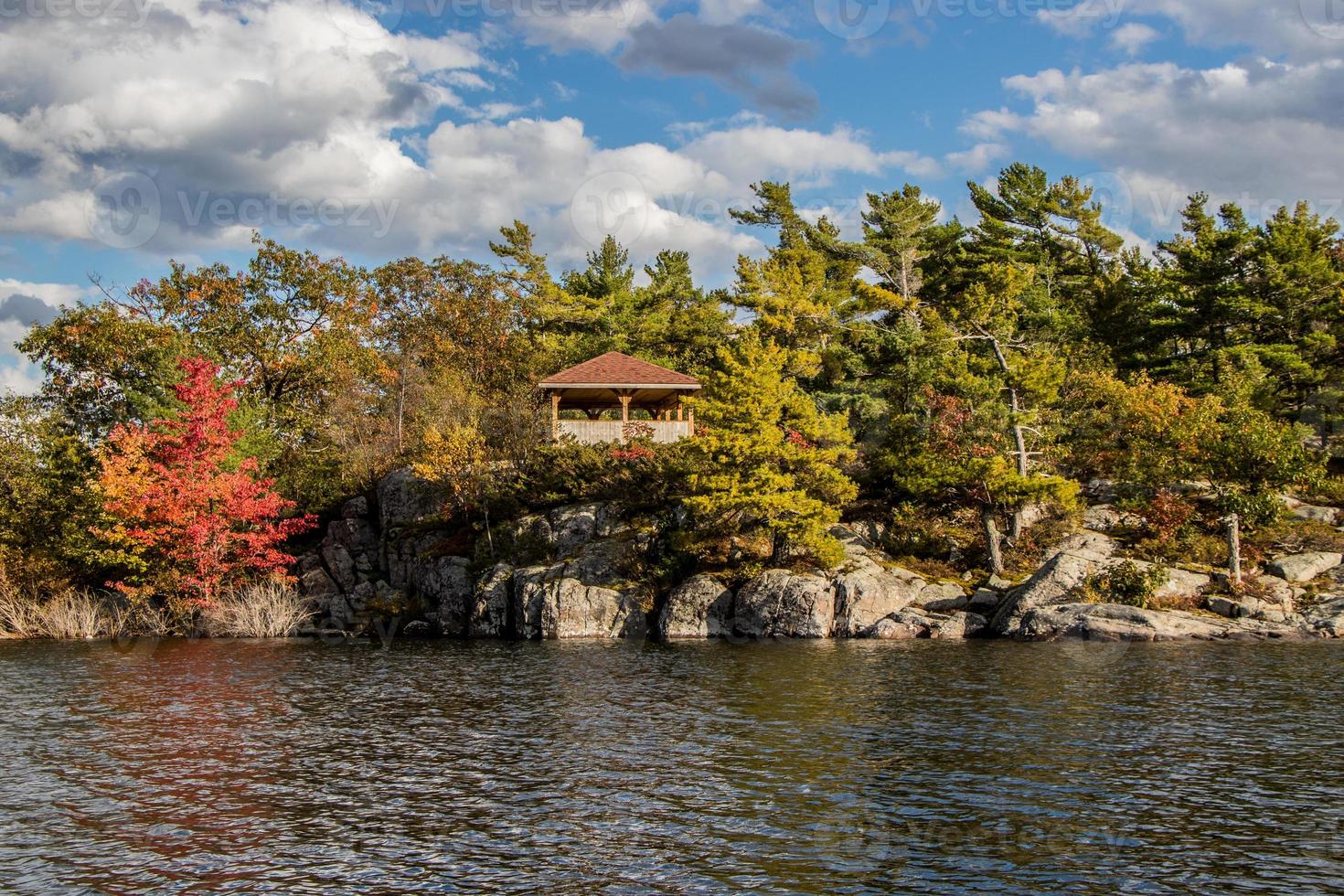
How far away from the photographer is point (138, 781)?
17.0 m

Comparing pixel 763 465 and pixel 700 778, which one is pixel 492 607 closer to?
pixel 763 465

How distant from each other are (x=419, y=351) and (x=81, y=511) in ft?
84.0

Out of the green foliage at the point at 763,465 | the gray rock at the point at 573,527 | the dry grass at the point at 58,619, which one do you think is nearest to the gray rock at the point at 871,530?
the green foliage at the point at 763,465

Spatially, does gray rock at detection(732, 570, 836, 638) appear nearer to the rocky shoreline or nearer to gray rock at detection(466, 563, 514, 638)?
the rocky shoreline

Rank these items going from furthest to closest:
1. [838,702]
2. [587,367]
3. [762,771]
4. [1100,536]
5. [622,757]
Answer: [587,367] → [1100,536] → [838,702] → [622,757] → [762,771]

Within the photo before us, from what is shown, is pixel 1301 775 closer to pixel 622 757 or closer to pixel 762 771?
pixel 762 771

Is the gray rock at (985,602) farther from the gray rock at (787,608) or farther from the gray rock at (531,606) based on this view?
the gray rock at (531,606)

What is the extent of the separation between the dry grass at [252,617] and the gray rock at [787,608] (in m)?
19.4

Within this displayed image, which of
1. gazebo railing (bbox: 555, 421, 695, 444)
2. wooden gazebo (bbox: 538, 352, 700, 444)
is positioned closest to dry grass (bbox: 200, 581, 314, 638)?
wooden gazebo (bbox: 538, 352, 700, 444)

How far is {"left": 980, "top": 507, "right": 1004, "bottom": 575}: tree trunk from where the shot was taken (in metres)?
38.0

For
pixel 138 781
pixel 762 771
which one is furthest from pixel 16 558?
pixel 762 771

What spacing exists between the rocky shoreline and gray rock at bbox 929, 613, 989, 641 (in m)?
0.04

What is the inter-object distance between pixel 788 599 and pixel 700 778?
1984 cm

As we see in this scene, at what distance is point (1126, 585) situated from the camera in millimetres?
34062
